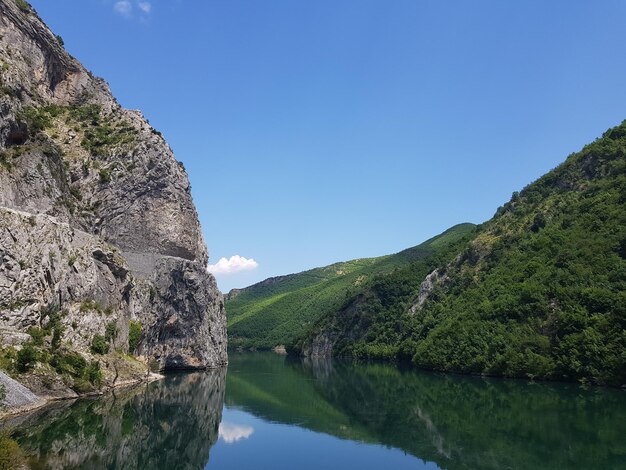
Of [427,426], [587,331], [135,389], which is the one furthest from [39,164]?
[587,331]

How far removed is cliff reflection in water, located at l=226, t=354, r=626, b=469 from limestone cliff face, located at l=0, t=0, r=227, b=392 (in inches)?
727

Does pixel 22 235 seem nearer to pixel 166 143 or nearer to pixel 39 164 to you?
pixel 39 164

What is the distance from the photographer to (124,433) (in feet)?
104

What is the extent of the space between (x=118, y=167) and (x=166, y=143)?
43.7ft

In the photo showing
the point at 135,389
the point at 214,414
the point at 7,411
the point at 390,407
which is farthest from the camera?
the point at 135,389

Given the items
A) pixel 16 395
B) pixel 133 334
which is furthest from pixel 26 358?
pixel 133 334

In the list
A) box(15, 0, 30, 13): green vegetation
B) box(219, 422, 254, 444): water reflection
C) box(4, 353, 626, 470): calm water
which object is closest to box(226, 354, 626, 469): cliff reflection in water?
box(4, 353, 626, 470): calm water

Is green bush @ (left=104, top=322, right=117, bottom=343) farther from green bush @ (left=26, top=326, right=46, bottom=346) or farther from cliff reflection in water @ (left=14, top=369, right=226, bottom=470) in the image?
green bush @ (left=26, top=326, right=46, bottom=346)

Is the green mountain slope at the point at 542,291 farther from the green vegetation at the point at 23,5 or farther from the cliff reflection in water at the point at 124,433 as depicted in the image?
the green vegetation at the point at 23,5

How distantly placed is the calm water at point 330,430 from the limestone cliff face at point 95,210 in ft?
40.4

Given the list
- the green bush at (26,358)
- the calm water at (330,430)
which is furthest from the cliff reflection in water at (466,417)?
the green bush at (26,358)

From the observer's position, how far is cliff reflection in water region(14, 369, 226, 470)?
25000 mm

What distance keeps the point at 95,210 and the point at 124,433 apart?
2020 inches

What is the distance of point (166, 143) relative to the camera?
3546 inches
